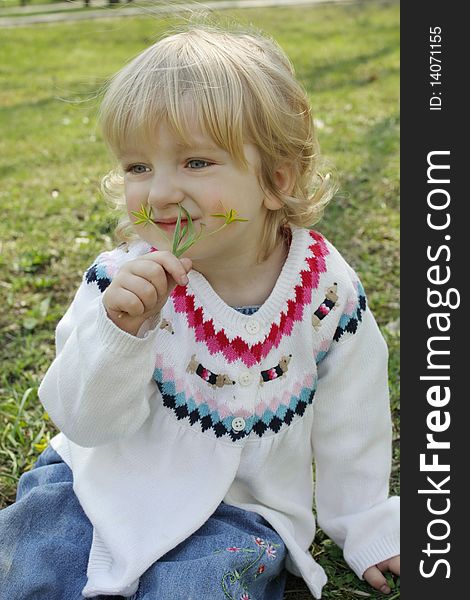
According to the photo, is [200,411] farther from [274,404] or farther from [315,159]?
[315,159]

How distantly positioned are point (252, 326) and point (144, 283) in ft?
1.24

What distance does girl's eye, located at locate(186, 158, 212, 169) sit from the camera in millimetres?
1868

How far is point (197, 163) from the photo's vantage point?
1.88 m

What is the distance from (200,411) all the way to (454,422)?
63cm

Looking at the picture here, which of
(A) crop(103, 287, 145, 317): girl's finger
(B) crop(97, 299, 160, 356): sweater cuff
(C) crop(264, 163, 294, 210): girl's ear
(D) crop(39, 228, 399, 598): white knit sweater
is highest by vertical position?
(C) crop(264, 163, 294, 210): girl's ear

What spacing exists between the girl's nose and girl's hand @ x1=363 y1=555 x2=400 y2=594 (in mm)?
1035

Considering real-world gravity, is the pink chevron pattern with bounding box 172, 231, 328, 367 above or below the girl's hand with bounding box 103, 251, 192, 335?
below

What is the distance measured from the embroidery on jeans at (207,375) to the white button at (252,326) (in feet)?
0.37

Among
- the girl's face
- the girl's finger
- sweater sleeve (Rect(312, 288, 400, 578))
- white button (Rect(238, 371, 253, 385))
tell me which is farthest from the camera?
sweater sleeve (Rect(312, 288, 400, 578))

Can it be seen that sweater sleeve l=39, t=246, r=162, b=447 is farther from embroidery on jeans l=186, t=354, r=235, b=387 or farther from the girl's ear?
the girl's ear

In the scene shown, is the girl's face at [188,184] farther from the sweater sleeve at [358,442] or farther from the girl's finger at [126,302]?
the sweater sleeve at [358,442]

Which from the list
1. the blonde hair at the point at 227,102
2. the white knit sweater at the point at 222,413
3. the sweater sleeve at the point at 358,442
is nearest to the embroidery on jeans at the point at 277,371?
the white knit sweater at the point at 222,413

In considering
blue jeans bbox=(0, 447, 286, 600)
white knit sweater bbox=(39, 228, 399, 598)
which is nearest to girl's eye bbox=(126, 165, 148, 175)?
white knit sweater bbox=(39, 228, 399, 598)

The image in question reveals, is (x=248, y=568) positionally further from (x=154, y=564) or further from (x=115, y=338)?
(x=115, y=338)
